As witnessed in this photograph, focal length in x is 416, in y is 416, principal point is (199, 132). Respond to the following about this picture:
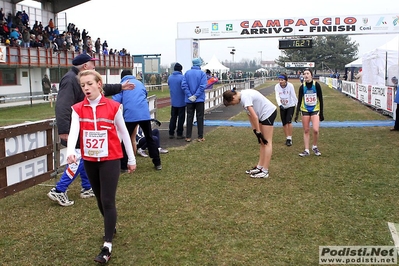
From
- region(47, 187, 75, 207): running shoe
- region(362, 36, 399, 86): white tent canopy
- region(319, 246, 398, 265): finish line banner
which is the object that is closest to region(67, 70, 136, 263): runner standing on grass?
region(47, 187, 75, 207): running shoe

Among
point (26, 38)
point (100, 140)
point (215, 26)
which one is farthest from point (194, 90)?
point (26, 38)

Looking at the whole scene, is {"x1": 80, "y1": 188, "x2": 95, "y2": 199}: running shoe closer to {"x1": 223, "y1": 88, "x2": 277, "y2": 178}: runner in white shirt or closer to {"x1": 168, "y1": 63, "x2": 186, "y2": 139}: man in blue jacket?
{"x1": 223, "y1": 88, "x2": 277, "y2": 178}: runner in white shirt

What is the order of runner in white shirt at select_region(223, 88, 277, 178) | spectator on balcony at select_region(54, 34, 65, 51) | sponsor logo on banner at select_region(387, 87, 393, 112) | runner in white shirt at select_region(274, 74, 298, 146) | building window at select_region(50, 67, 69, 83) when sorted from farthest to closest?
building window at select_region(50, 67, 69, 83) < spectator on balcony at select_region(54, 34, 65, 51) < sponsor logo on banner at select_region(387, 87, 393, 112) < runner in white shirt at select_region(274, 74, 298, 146) < runner in white shirt at select_region(223, 88, 277, 178)

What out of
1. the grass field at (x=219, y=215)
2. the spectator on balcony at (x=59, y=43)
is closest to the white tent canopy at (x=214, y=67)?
the spectator on balcony at (x=59, y=43)

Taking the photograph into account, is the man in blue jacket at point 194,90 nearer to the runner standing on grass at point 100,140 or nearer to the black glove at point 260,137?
the black glove at point 260,137

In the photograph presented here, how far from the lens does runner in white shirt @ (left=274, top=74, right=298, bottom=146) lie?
9828 millimetres

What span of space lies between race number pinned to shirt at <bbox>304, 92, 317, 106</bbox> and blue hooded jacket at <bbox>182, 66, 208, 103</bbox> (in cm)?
285

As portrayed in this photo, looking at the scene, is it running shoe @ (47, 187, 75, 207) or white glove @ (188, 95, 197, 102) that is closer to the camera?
running shoe @ (47, 187, 75, 207)

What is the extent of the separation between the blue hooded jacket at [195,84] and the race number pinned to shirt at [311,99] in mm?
2847

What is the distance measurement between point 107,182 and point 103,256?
669 mm

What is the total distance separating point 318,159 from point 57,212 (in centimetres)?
502

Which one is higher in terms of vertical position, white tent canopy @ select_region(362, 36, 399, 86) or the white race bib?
white tent canopy @ select_region(362, 36, 399, 86)

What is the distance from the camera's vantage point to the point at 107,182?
382 cm

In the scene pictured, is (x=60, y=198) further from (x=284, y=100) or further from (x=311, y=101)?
(x=284, y=100)
